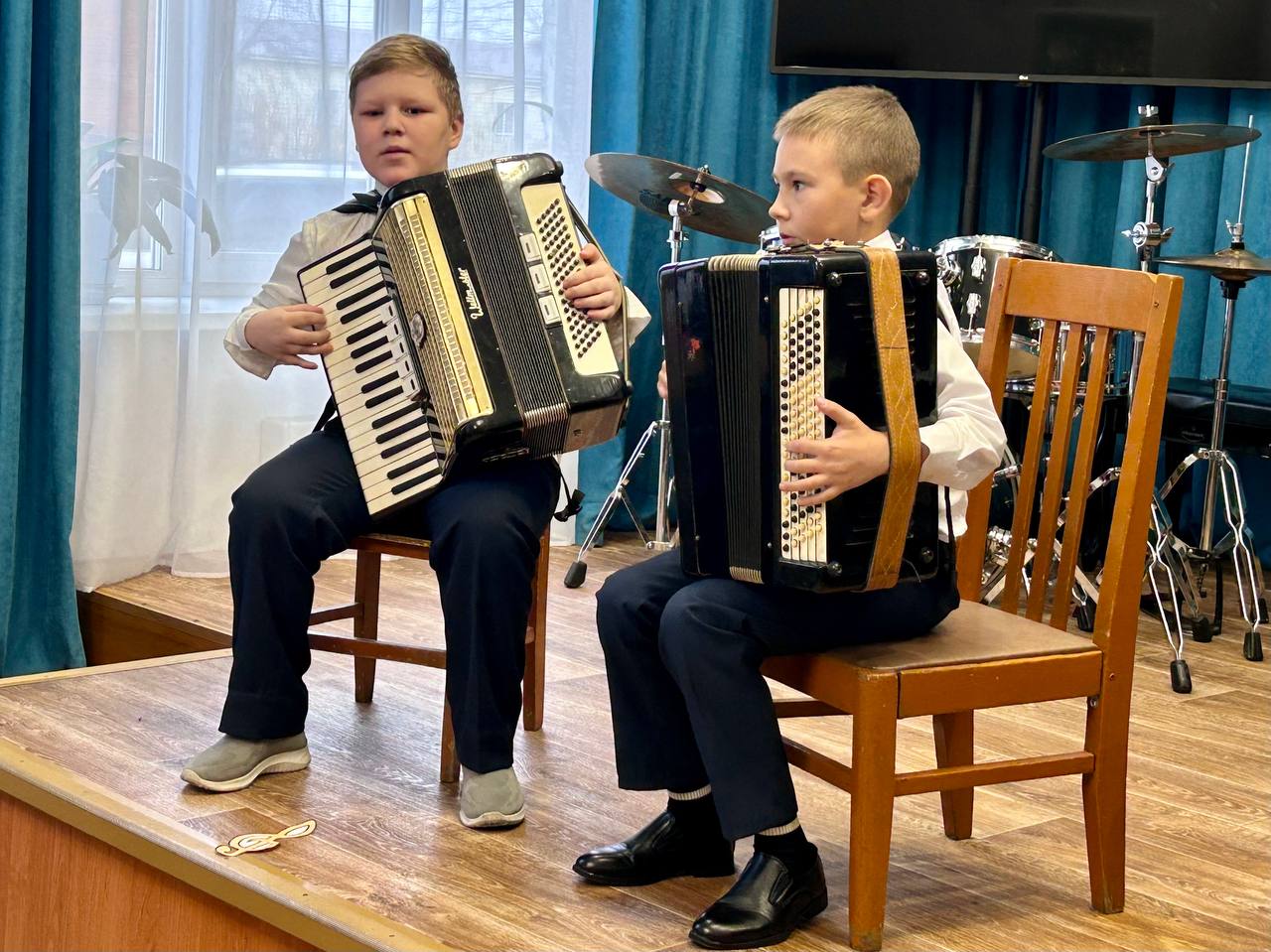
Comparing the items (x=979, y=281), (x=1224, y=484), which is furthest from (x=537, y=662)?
(x=1224, y=484)

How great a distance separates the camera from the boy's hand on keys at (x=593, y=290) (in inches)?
76.4

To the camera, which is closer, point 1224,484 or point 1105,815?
→ point 1105,815

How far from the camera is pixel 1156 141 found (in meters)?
3.24

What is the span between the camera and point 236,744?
202 centimetres

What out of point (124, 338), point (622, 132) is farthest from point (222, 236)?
point (622, 132)

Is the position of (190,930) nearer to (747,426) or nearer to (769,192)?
(747,426)

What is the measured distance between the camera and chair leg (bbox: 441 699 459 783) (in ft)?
6.73

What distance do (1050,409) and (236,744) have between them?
202cm

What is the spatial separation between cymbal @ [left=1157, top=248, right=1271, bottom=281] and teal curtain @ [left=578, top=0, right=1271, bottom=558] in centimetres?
65

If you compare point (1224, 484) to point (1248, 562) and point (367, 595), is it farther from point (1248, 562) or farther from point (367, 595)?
point (367, 595)

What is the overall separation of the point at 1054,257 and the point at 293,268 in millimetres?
1854

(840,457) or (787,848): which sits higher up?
(840,457)

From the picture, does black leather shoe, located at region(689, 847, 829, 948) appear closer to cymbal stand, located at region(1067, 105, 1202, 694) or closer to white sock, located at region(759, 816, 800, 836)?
white sock, located at region(759, 816, 800, 836)

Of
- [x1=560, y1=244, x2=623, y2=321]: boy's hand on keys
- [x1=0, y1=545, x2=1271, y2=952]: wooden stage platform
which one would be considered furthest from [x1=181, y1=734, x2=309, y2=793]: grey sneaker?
[x1=560, y1=244, x2=623, y2=321]: boy's hand on keys
